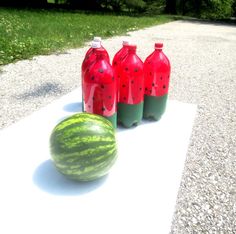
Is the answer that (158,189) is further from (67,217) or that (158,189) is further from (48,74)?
(48,74)

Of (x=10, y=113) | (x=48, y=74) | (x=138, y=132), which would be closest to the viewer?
(x=138, y=132)

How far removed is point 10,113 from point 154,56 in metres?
2.15

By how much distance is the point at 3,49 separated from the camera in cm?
615

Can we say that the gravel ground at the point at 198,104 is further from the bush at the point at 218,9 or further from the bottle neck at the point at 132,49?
the bush at the point at 218,9

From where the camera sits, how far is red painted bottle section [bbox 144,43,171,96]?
2268mm

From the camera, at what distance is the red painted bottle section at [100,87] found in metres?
1.94

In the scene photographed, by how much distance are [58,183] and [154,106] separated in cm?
106

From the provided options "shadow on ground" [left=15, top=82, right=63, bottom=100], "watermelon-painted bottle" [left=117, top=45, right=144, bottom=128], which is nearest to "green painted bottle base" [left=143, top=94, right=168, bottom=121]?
"watermelon-painted bottle" [left=117, top=45, right=144, bottom=128]

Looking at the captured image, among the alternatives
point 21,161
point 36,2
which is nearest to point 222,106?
point 21,161

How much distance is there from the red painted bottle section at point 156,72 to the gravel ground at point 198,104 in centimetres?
86

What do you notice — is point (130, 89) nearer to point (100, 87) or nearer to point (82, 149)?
point (100, 87)

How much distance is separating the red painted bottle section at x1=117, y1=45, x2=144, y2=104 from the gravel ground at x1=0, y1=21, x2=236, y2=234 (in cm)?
91

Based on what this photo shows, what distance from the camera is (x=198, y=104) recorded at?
4355mm

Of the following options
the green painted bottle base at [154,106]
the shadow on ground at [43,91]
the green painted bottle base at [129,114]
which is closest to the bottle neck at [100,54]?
the green painted bottle base at [129,114]
